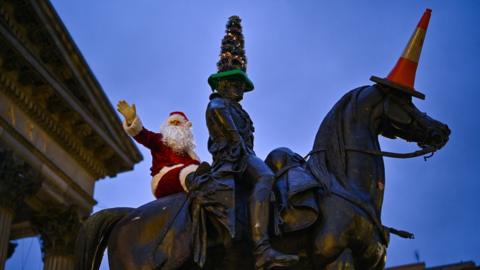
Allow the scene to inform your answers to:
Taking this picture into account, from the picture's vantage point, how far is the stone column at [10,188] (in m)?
18.4

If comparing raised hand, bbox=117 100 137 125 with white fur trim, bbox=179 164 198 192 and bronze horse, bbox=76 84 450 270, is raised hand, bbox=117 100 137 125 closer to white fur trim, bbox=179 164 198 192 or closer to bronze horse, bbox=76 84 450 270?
white fur trim, bbox=179 164 198 192

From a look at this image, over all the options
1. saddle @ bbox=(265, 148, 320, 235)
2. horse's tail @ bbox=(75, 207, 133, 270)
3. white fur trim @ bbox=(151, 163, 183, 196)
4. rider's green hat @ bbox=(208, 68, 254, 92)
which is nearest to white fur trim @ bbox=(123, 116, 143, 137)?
white fur trim @ bbox=(151, 163, 183, 196)

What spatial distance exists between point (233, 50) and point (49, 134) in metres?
16.5

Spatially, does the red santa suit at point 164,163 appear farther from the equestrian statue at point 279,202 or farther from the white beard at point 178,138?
the equestrian statue at point 279,202

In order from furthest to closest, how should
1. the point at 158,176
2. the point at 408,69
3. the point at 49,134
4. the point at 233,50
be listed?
the point at 49,134 < the point at 158,176 < the point at 233,50 < the point at 408,69

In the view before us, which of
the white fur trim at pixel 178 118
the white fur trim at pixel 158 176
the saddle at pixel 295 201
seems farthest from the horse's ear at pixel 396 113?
the white fur trim at pixel 178 118

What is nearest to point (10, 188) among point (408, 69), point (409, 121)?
point (408, 69)

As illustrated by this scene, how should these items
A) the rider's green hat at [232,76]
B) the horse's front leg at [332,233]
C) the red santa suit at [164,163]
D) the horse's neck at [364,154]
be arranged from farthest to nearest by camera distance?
1. the red santa suit at [164,163]
2. the rider's green hat at [232,76]
3. the horse's neck at [364,154]
4. the horse's front leg at [332,233]

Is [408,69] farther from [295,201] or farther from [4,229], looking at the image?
[4,229]

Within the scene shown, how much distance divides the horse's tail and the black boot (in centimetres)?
121

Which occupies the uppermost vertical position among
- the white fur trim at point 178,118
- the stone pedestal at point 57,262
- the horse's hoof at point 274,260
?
the stone pedestal at point 57,262

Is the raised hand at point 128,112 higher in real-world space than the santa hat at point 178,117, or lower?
lower

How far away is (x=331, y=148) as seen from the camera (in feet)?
19.0

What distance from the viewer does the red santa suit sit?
657cm
